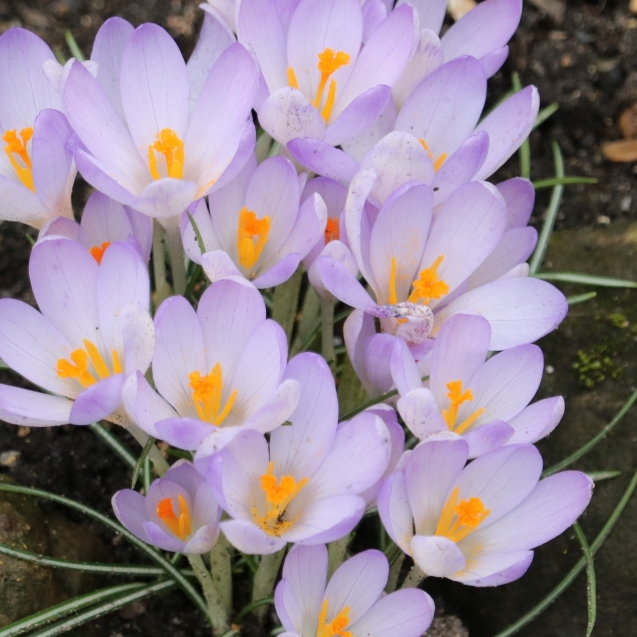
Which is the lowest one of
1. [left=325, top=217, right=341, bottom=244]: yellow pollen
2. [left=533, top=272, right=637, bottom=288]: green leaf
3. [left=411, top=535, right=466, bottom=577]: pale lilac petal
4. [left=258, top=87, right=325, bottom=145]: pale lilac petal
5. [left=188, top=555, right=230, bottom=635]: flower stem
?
[left=188, top=555, right=230, bottom=635]: flower stem

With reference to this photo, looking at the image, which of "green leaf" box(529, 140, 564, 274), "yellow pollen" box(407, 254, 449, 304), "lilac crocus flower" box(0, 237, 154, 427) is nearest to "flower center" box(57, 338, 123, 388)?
"lilac crocus flower" box(0, 237, 154, 427)

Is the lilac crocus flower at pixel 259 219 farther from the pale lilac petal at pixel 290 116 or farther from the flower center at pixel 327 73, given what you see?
the flower center at pixel 327 73

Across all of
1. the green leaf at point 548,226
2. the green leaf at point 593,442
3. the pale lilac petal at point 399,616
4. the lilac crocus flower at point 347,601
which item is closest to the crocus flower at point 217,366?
the lilac crocus flower at point 347,601

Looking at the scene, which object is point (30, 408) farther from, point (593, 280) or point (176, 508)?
point (593, 280)

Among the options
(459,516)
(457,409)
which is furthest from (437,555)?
(457,409)

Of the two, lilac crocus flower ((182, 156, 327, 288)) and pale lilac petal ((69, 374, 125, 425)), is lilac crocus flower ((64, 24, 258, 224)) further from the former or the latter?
pale lilac petal ((69, 374, 125, 425))
